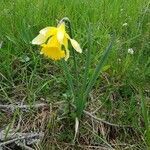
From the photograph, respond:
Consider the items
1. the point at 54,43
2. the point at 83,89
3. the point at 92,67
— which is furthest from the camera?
the point at 92,67

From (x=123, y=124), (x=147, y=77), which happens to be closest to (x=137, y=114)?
(x=123, y=124)

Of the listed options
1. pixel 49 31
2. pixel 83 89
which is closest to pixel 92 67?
pixel 83 89

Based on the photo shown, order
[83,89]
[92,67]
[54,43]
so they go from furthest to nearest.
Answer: [92,67] → [83,89] → [54,43]

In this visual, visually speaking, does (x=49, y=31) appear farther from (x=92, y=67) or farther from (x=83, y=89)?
(x=92, y=67)

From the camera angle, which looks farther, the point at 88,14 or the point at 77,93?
the point at 88,14

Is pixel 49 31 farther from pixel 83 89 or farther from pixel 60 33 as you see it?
pixel 83 89

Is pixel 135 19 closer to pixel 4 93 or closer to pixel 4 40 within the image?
pixel 4 40

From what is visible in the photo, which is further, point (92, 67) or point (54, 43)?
point (92, 67)

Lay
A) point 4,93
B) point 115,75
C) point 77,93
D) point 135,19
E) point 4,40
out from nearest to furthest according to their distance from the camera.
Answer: point 77,93, point 4,93, point 115,75, point 4,40, point 135,19

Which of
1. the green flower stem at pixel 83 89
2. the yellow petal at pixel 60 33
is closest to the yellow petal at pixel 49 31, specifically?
the yellow petal at pixel 60 33

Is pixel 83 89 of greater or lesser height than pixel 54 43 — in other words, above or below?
below
